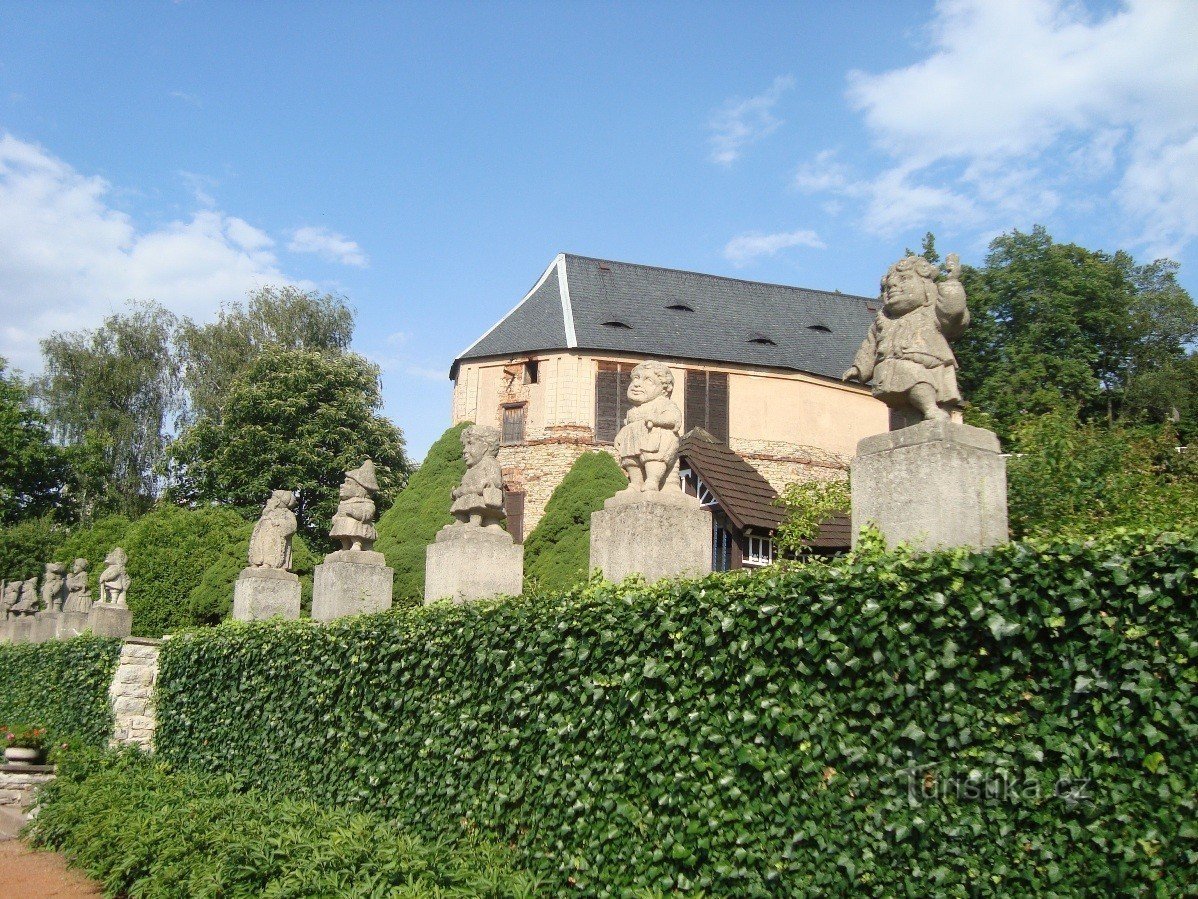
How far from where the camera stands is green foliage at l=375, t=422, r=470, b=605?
23.7m

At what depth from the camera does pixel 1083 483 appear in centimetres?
1531

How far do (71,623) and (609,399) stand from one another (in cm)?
1692

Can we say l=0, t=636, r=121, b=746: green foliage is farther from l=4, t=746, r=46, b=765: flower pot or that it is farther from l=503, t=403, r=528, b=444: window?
l=503, t=403, r=528, b=444: window

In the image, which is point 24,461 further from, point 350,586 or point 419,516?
point 350,586

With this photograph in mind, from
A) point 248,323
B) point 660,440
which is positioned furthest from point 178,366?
point 660,440

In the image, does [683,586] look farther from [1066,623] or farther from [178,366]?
[178,366]

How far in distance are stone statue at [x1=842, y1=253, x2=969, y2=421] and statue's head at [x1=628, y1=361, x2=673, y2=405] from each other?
227 centimetres

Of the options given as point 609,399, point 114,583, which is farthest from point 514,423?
point 114,583

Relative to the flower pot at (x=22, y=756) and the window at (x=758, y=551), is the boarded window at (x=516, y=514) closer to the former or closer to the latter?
the window at (x=758, y=551)

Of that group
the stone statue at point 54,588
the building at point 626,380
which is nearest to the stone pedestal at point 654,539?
the stone statue at point 54,588

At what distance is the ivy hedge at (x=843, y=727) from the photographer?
4.35 m

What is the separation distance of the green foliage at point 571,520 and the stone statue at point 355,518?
8.76 metres

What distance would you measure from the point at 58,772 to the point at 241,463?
78.8ft

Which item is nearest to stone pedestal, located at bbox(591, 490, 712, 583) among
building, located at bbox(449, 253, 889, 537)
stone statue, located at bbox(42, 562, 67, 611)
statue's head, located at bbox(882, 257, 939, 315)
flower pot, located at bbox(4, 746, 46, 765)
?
statue's head, located at bbox(882, 257, 939, 315)
